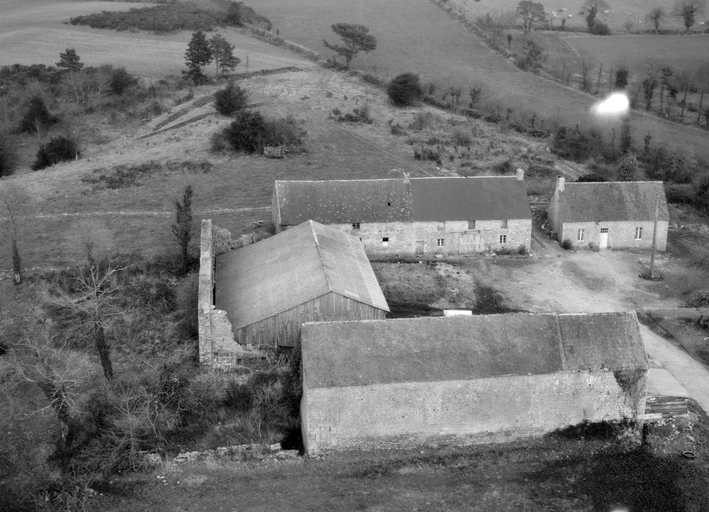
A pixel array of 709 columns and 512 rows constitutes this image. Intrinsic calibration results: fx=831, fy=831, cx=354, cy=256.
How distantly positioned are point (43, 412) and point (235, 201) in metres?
23.6

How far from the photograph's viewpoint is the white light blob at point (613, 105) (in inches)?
2854

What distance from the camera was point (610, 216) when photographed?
154ft

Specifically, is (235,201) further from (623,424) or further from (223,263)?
(623,424)

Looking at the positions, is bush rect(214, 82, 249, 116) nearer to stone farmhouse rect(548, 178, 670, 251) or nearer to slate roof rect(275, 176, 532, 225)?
slate roof rect(275, 176, 532, 225)

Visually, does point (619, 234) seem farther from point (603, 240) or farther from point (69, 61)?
point (69, 61)

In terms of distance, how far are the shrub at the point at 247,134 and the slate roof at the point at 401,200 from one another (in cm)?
1400

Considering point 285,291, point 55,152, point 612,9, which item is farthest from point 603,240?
point 612,9

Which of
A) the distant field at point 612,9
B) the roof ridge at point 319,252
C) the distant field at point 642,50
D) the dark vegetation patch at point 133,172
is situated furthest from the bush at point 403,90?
the roof ridge at point 319,252

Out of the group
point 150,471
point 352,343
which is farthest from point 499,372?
point 150,471

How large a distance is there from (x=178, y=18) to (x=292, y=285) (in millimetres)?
63401

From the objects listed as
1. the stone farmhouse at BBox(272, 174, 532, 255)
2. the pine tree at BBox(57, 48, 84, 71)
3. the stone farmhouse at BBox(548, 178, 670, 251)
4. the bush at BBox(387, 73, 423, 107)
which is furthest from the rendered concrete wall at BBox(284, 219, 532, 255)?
the pine tree at BBox(57, 48, 84, 71)

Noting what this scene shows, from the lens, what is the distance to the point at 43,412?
29438 mm

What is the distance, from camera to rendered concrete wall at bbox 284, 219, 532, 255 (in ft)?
146

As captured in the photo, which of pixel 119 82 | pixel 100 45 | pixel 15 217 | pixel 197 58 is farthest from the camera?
pixel 100 45
